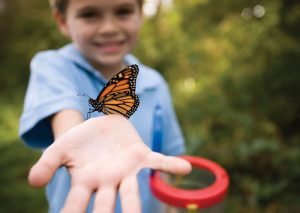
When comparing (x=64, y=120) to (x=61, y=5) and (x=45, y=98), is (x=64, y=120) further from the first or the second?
(x=61, y=5)

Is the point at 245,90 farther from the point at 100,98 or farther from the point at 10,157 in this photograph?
the point at 100,98

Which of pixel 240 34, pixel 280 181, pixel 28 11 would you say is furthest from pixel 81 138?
pixel 28 11

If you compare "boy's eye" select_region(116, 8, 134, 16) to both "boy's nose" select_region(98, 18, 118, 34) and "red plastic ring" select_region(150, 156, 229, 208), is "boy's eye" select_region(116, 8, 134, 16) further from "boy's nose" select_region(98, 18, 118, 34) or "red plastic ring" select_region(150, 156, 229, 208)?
"red plastic ring" select_region(150, 156, 229, 208)

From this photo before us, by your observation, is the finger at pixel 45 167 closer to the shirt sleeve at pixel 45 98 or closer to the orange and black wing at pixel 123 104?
the orange and black wing at pixel 123 104

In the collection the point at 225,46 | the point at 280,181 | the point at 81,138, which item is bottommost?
the point at 280,181

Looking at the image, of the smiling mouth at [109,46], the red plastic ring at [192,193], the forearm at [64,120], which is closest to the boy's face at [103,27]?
the smiling mouth at [109,46]

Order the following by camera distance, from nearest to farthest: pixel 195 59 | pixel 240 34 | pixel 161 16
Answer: pixel 240 34 → pixel 195 59 → pixel 161 16

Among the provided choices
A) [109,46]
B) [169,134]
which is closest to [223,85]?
[169,134]
